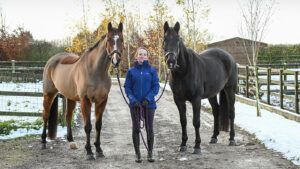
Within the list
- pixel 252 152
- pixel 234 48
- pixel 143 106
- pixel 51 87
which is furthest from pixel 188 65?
pixel 234 48

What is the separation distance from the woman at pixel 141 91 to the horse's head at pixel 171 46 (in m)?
0.30

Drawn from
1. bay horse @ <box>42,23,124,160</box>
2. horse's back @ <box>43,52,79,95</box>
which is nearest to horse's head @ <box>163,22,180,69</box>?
bay horse @ <box>42,23,124,160</box>

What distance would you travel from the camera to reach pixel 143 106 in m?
5.70

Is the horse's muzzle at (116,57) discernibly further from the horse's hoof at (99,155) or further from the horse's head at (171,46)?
the horse's hoof at (99,155)

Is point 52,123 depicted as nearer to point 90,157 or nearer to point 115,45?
point 90,157

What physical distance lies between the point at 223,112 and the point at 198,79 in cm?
140

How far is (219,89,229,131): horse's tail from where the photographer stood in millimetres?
7602

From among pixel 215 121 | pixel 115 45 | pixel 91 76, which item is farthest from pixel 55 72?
pixel 215 121

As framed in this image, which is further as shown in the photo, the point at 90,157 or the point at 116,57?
the point at 90,157

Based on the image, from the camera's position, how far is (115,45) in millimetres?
5500

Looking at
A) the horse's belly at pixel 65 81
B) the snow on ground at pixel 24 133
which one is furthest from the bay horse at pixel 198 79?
the snow on ground at pixel 24 133

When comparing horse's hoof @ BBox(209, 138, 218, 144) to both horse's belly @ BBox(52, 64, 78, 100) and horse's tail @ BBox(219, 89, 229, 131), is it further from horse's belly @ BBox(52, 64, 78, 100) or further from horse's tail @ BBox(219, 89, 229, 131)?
horse's belly @ BBox(52, 64, 78, 100)

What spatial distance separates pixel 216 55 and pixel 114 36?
2.83 m

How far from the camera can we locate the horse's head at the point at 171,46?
576 cm
